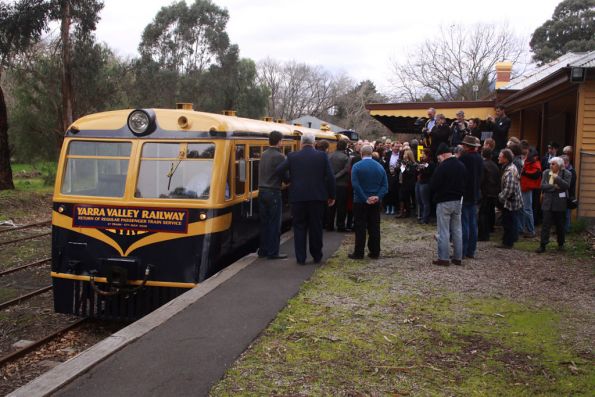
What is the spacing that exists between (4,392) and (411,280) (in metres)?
4.80

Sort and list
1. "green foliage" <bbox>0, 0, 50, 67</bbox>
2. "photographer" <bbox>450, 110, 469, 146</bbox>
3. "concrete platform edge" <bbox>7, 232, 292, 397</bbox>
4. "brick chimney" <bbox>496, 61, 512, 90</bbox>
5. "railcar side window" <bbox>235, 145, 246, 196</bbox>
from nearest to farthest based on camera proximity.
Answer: "concrete platform edge" <bbox>7, 232, 292, 397</bbox>
"railcar side window" <bbox>235, 145, 246, 196</bbox>
"photographer" <bbox>450, 110, 469, 146</bbox>
"green foliage" <bbox>0, 0, 50, 67</bbox>
"brick chimney" <bbox>496, 61, 512, 90</bbox>

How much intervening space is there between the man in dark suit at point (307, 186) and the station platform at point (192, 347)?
0.98 metres

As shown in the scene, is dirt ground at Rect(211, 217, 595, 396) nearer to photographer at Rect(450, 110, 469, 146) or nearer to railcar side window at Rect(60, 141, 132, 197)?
railcar side window at Rect(60, 141, 132, 197)

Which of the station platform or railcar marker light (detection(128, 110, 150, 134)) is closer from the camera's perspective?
the station platform

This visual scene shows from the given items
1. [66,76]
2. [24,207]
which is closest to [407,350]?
[24,207]

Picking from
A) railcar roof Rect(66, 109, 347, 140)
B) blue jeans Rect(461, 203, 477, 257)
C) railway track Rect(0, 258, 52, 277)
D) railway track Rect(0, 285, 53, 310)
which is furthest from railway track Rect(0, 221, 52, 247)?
blue jeans Rect(461, 203, 477, 257)

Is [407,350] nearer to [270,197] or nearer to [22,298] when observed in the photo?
[270,197]

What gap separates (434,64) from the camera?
43750 mm

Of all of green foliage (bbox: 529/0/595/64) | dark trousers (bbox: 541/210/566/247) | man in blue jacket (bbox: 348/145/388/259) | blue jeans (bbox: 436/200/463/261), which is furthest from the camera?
green foliage (bbox: 529/0/595/64)

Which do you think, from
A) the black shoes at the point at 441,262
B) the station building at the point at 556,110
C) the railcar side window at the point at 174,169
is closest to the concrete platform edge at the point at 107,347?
the railcar side window at the point at 174,169

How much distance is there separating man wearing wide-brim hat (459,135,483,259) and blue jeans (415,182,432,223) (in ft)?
10.7

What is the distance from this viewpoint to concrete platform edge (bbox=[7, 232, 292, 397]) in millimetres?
4277

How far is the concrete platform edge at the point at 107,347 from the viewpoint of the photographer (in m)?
4.28

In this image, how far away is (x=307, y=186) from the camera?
8250mm
